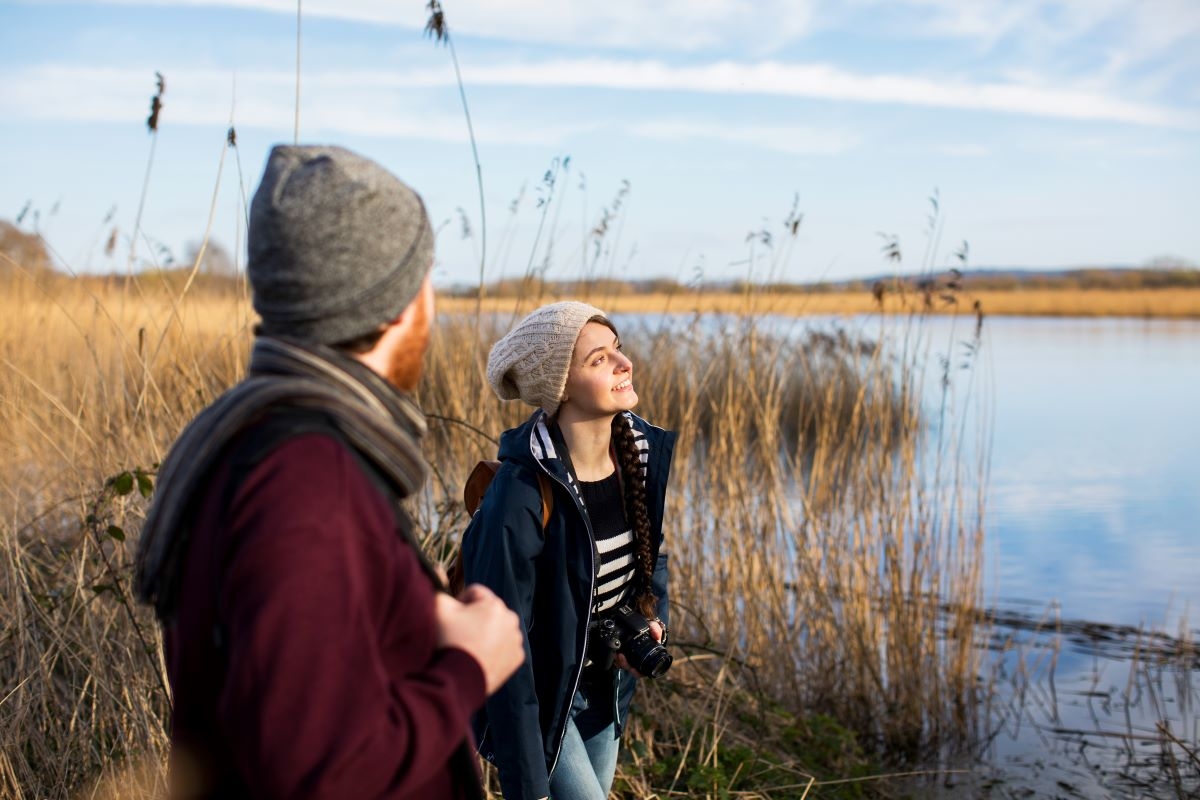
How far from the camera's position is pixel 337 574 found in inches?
43.0

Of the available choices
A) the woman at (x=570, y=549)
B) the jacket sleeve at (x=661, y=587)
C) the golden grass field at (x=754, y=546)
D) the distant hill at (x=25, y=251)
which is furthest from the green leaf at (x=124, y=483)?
the distant hill at (x=25, y=251)

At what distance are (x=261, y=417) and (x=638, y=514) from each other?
162 cm

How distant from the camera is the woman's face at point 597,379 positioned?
264 cm

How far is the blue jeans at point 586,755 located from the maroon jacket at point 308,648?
54.6 inches

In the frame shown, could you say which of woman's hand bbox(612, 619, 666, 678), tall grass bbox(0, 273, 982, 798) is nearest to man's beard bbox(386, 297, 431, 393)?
woman's hand bbox(612, 619, 666, 678)

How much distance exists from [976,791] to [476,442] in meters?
2.30

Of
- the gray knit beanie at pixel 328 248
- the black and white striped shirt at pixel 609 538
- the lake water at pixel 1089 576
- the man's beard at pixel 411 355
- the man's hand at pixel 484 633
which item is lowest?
the lake water at pixel 1089 576

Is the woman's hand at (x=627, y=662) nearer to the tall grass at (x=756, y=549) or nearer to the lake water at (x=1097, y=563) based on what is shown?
the tall grass at (x=756, y=549)

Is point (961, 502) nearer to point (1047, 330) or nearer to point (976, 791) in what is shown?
point (976, 791)

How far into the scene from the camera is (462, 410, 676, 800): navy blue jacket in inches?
92.6

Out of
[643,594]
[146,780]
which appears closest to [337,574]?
[643,594]

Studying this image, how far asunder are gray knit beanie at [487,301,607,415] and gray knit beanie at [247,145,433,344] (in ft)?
4.48

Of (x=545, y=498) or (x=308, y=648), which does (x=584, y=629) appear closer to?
(x=545, y=498)

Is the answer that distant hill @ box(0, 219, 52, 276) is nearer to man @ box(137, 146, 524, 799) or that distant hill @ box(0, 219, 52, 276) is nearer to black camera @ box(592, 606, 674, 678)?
black camera @ box(592, 606, 674, 678)
